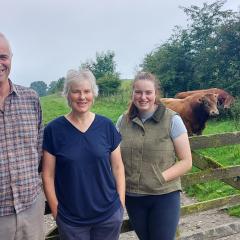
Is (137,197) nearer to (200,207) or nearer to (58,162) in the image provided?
(58,162)

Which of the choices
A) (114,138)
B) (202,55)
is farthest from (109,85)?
(114,138)

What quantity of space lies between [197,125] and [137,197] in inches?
381

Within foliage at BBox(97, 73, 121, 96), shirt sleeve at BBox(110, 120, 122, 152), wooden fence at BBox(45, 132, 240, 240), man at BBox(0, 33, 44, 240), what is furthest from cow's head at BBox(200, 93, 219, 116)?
foliage at BBox(97, 73, 121, 96)

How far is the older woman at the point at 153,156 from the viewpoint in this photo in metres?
3.51

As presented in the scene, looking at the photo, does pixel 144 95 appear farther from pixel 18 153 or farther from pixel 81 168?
pixel 18 153

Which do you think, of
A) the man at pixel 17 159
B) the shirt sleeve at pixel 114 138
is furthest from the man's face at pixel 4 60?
the shirt sleeve at pixel 114 138

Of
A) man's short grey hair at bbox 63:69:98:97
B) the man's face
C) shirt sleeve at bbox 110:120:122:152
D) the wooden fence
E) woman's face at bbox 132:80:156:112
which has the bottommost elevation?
the wooden fence

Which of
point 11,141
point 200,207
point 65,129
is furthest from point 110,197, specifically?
point 200,207

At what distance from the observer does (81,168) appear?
10.0ft

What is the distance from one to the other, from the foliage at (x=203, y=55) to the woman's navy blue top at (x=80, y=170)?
64.0 ft

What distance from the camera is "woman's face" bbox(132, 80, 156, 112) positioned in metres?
3.49

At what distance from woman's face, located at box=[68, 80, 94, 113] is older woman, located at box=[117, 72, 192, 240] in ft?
1.75

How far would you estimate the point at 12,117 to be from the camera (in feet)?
9.60

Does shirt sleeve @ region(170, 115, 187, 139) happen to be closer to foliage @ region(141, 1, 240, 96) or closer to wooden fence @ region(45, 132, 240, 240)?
wooden fence @ region(45, 132, 240, 240)
